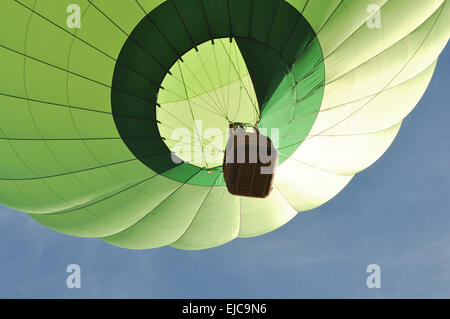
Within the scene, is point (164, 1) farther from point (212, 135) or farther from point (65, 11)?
point (212, 135)

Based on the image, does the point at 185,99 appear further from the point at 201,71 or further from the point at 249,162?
the point at 249,162

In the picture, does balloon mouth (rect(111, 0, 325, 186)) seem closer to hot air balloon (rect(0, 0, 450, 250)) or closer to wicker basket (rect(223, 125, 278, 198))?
hot air balloon (rect(0, 0, 450, 250))

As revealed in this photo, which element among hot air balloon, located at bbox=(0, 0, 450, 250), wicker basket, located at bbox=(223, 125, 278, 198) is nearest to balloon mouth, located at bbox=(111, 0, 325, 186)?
hot air balloon, located at bbox=(0, 0, 450, 250)

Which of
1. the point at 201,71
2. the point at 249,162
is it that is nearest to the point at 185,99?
the point at 201,71

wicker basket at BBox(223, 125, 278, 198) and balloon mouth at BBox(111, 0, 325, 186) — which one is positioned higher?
balloon mouth at BBox(111, 0, 325, 186)

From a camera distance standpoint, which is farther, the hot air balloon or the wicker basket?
the hot air balloon

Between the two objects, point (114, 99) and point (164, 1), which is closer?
point (164, 1)

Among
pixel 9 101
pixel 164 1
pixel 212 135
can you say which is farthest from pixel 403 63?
pixel 9 101
